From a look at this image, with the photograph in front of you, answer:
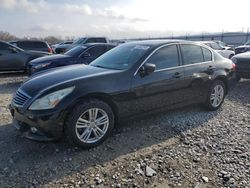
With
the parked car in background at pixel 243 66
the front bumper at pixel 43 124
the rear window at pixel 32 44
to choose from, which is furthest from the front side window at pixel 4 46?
the parked car in background at pixel 243 66

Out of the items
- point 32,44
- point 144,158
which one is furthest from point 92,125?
point 32,44

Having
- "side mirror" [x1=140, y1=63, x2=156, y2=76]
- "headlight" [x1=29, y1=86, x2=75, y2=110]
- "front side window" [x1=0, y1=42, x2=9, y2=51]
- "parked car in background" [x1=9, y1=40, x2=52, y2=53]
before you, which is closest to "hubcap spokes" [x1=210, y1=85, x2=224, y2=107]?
"side mirror" [x1=140, y1=63, x2=156, y2=76]

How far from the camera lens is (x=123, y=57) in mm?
5152

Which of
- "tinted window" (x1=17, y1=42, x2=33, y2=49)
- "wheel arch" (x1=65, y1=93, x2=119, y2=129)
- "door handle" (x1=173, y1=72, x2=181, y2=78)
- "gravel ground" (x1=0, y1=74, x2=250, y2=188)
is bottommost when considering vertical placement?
"gravel ground" (x1=0, y1=74, x2=250, y2=188)

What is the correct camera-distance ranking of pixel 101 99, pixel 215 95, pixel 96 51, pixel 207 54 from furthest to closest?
pixel 96 51
pixel 215 95
pixel 207 54
pixel 101 99

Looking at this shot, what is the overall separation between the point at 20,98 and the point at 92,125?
3.89 feet

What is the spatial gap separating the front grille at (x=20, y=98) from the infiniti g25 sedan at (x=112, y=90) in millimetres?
→ 12

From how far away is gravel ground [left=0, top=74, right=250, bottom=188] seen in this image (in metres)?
3.45

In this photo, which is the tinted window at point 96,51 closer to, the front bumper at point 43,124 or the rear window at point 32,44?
the front bumper at point 43,124

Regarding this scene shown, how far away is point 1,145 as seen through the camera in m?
4.33

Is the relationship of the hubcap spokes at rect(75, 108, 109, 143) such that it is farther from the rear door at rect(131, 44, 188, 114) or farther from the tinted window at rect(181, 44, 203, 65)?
the tinted window at rect(181, 44, 203, 65)

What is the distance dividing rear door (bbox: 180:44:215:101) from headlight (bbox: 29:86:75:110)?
8.38ft

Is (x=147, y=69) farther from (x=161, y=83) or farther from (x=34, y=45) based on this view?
(x=34, y=45)

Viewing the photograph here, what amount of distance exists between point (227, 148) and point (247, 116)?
76.2 inches
